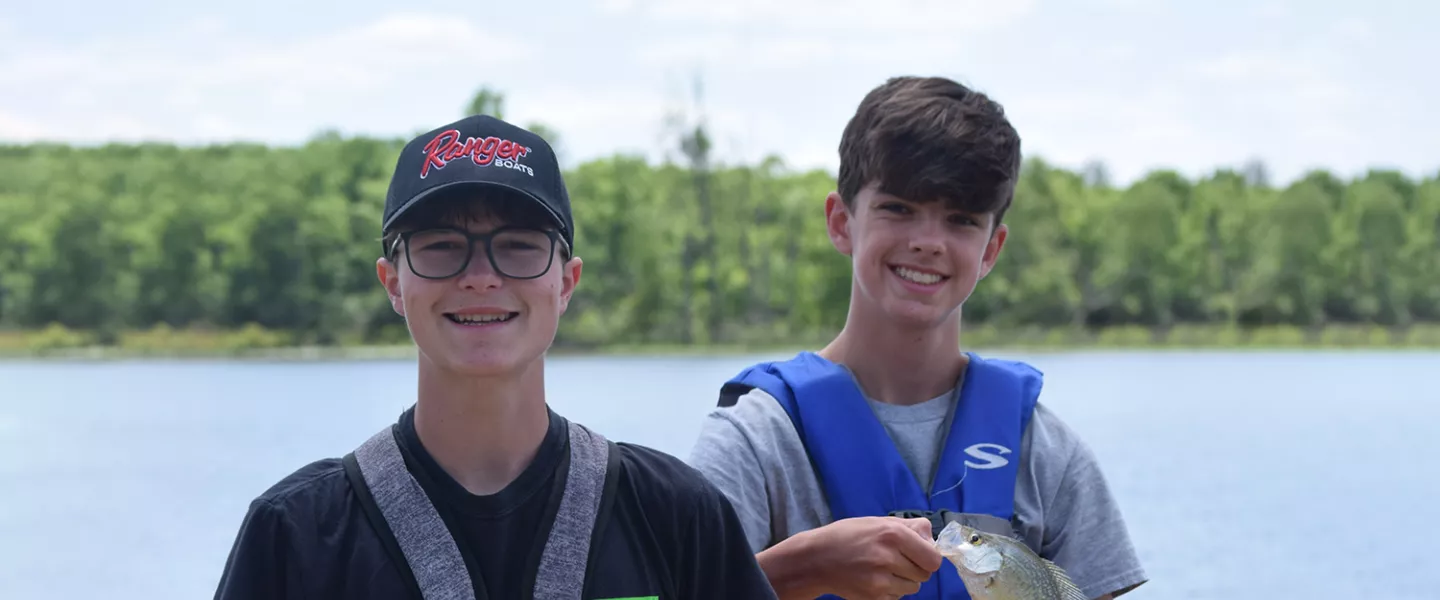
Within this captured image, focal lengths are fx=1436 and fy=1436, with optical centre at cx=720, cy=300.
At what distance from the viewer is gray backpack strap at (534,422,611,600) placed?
224 centimetres

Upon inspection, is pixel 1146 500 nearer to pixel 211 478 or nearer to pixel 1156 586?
pixel 1156 586

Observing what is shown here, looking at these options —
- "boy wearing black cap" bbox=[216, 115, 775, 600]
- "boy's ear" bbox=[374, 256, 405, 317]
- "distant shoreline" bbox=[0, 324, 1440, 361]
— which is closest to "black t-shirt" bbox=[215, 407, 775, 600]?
"boy wearing black cap" bbox=[216, 115, 775, 600]

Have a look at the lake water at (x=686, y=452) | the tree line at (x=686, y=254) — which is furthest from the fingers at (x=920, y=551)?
the tree line at (x=686, y=254)

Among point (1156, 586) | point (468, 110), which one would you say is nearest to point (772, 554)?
point (1156, 586)

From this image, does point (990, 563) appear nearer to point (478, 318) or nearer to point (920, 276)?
point (920, 276)

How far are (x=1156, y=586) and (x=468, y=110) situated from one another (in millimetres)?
35567

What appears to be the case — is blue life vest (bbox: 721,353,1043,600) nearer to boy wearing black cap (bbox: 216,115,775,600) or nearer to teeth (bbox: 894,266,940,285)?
teeth (bbox: 894,266,940,285)

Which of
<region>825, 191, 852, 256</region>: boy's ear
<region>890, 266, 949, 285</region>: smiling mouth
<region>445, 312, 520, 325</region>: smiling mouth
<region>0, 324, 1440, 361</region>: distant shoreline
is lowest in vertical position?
<region>0, 324, 1440, 361</region>: distant shoreline

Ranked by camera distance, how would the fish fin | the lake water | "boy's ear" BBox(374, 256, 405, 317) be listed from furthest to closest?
the lake water
the fish fin
"boy's ear" BBox(374, 256, 405, 317)

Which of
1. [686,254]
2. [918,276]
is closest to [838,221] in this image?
[918,276]

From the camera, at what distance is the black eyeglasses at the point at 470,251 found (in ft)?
7.51

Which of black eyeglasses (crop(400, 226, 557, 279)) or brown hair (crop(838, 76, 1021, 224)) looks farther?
brown hair (crop(838, 76, 1021, 224))

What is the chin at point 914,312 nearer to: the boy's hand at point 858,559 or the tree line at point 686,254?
the boy's hand at point 858,559

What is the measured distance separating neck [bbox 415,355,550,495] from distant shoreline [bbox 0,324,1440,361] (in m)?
49.9
